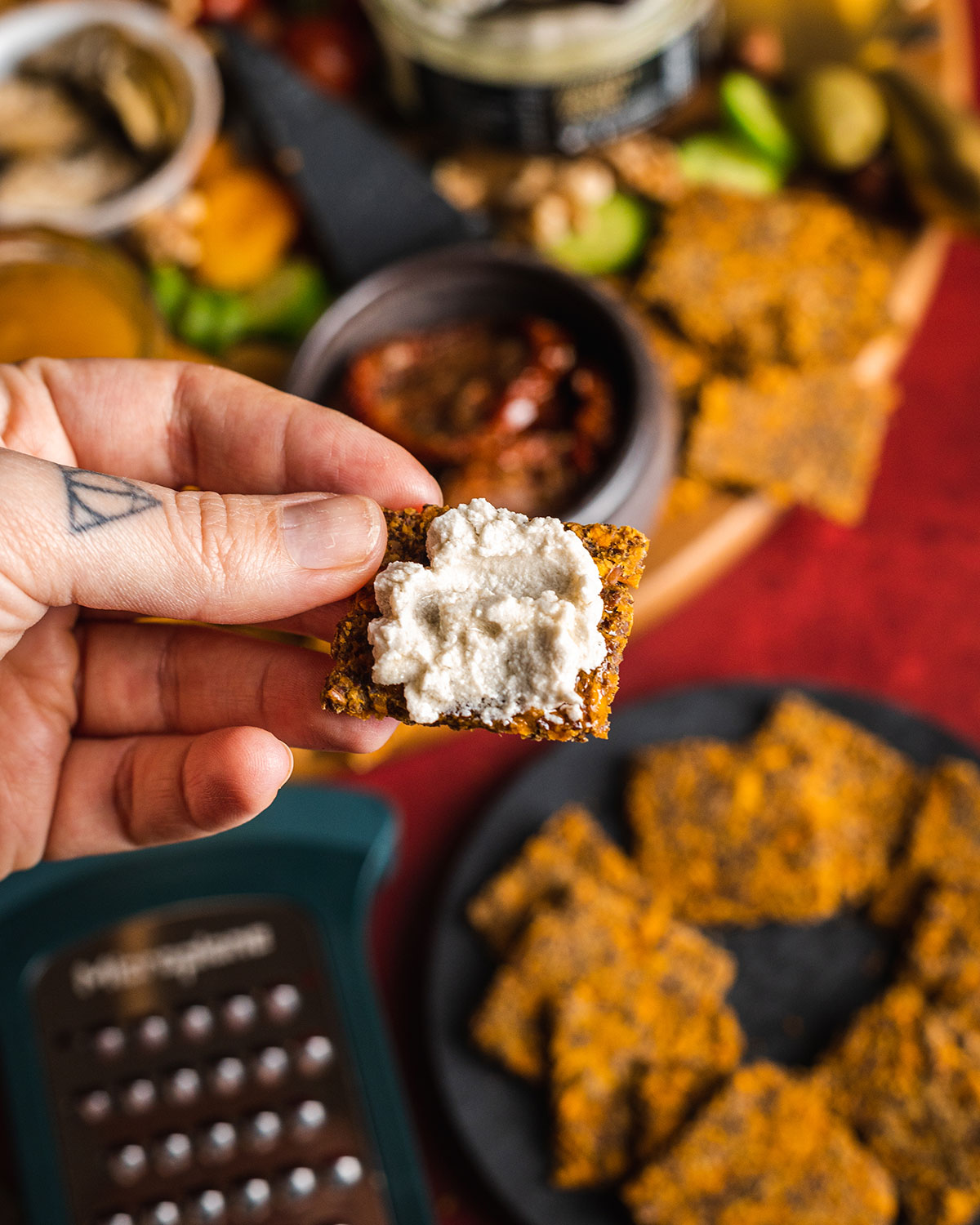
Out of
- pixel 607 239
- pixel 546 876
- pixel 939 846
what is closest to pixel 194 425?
pixel 546 876

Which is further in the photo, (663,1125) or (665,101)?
(665,101)

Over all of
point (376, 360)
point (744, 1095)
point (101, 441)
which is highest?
point (101, 441)

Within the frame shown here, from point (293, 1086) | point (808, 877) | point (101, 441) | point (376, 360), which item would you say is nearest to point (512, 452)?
point (376, 360)

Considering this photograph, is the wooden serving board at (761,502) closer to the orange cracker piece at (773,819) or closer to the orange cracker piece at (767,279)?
the orange cracker piece at (767,279)

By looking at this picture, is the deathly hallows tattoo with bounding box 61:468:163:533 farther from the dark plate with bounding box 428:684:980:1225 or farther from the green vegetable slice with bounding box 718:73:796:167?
the green vegetable slice with bounding box 718:73:796:167

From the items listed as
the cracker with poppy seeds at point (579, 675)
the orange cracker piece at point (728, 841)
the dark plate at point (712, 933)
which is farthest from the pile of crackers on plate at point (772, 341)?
the cracker with poppy seeds at point (579, 675)

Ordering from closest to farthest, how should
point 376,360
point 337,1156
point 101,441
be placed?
point 101,441
point 337,1156
point 376,360

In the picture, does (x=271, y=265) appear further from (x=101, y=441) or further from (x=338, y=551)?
(x=338, y=551)

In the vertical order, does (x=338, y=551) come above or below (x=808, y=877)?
above
